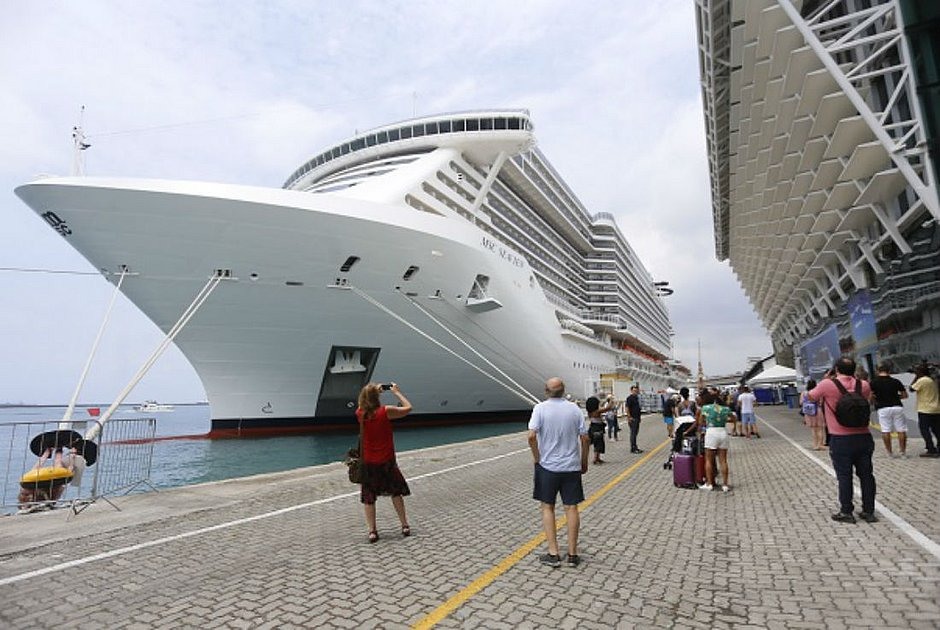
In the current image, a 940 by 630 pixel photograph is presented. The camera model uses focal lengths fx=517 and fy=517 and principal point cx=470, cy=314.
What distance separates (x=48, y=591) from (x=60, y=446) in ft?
14.7

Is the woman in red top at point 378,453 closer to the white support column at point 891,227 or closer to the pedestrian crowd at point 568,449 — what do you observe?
the pedestrian crowd at point 568,449

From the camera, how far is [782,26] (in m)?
11.9

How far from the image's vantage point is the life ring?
693 centimetres

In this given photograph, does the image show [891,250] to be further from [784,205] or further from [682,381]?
[682,381]

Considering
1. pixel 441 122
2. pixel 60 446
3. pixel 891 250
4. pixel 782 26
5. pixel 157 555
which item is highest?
pixel 441 122

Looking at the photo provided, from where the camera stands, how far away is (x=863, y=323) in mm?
19047

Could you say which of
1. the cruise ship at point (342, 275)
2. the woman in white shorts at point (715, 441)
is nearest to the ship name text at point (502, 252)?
the cruise ship at point (342, 275)

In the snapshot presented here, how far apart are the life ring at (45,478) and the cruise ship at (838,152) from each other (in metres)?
13.0

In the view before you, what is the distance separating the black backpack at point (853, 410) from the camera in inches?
193

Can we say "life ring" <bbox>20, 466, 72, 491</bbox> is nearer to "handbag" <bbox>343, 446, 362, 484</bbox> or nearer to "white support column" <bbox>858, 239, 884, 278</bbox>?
"handbag" <bbox>343, 446, 362, 484</bbox>

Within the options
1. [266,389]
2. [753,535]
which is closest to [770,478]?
[753,535]

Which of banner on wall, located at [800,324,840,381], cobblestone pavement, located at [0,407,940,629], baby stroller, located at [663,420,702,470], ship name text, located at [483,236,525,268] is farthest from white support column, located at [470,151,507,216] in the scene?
cobblestone pavement, located at [0,407,940,629]

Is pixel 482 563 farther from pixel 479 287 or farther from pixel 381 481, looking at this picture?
pixel 479 287

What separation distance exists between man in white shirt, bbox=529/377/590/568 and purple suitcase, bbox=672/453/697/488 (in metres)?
3.89
